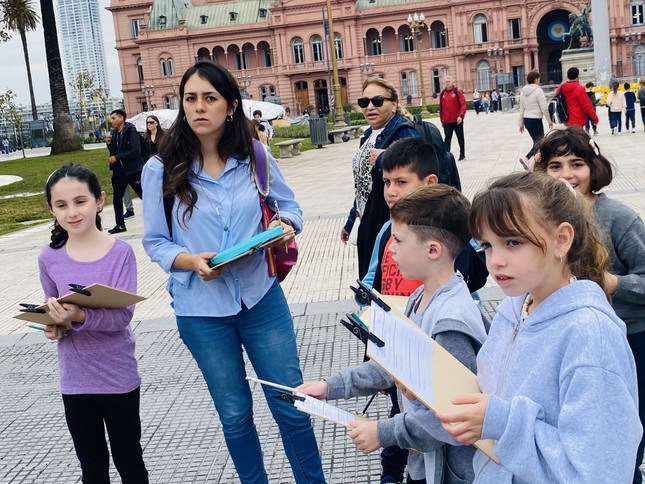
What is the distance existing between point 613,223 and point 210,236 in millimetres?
1543

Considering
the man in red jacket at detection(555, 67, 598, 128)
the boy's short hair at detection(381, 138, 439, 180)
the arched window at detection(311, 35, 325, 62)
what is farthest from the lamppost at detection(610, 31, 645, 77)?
the boy's short hair at detection(381, 138, 439, 180)

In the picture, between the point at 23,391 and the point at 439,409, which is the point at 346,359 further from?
the point at 439,409

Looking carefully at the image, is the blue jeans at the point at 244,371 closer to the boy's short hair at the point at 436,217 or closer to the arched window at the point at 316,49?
the boy's short hair at the point at 436,217

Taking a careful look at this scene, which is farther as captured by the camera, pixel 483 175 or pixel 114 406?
pixel 483 175

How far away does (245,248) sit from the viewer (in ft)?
10.4

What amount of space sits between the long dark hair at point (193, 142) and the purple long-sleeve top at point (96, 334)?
39cm

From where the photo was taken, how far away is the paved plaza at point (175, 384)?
4266 millimetres

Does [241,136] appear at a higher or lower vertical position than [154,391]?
higher

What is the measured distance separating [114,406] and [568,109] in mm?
14064

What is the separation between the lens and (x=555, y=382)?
1875 millimetres

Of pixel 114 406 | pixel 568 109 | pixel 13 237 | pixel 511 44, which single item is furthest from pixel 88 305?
pixel 511 44

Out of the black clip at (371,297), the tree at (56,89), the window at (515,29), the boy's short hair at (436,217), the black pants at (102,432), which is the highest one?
the window at (515,29)

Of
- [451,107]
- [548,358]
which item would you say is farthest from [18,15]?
[548,358]

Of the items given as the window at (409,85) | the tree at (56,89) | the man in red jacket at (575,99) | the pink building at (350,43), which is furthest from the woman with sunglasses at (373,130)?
the window at (409,85)
